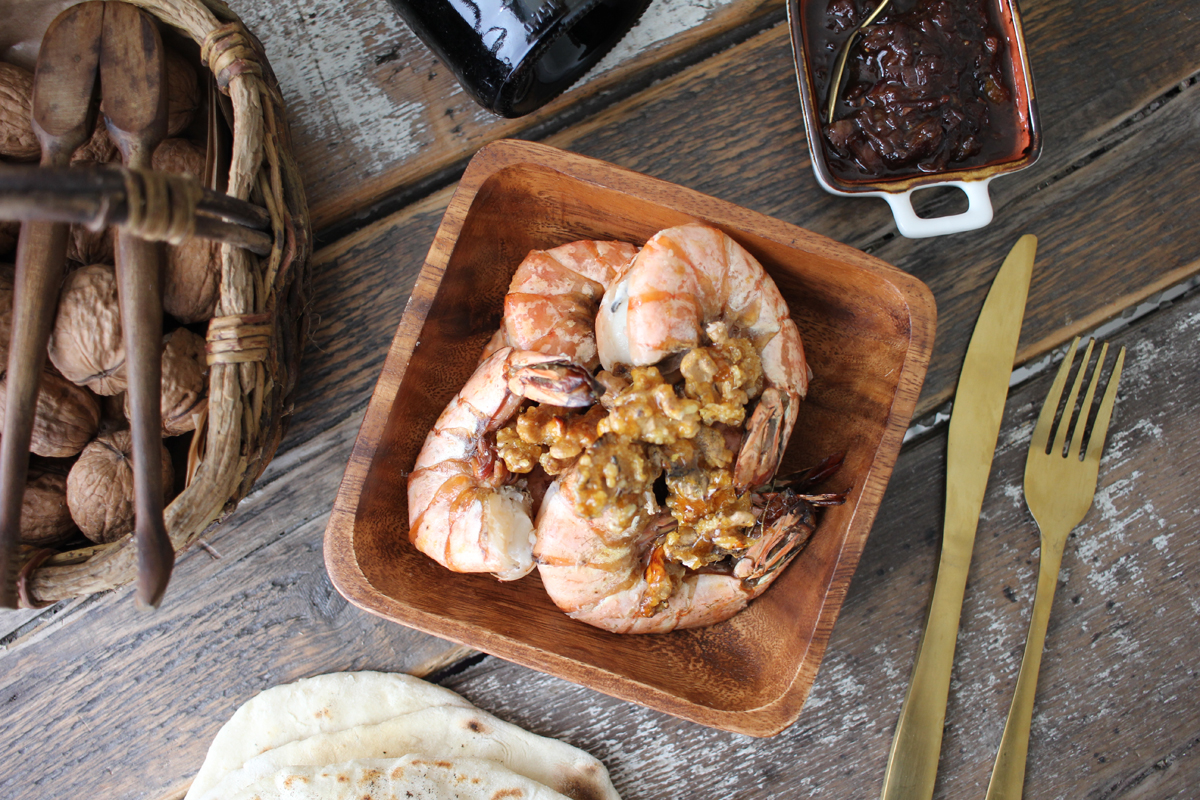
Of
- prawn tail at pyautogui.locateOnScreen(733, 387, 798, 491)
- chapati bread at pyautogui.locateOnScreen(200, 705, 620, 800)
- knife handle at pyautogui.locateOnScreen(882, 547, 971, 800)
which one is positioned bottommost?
chapati bread at pyautogui.locateOnScreen(200, 705, 620, 800)

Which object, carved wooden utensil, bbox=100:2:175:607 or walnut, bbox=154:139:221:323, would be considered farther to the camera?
walnut, bbox=154:139:221:323

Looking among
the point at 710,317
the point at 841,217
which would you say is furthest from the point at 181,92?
the point at 841,217

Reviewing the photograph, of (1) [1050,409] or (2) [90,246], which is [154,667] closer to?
(2) [90,246]

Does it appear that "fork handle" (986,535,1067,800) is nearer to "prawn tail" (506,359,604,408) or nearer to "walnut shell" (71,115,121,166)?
"prawn tail" (506,359,604,408)

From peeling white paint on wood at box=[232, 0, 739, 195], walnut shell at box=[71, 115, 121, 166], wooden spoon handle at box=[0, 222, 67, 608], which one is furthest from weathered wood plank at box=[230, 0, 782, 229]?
wooden spoon handle at box=[0, 222, 67, 608]

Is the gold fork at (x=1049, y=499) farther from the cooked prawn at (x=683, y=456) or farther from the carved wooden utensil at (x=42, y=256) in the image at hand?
the carved wooden utensil at (x=42, y=256)

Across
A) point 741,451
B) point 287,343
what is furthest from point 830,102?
point 287,343
